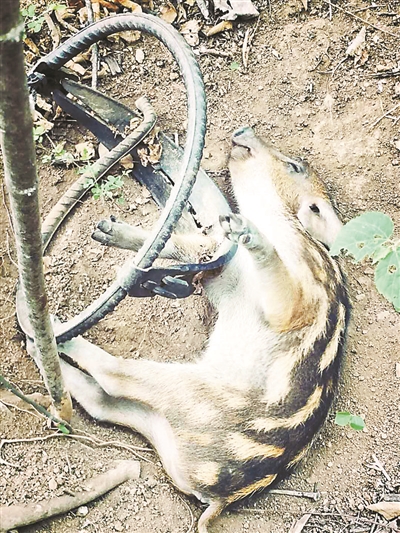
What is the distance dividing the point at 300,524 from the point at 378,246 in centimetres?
137

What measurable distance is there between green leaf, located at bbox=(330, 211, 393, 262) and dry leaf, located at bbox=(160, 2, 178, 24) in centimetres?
238

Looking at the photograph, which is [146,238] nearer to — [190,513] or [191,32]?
[190,513]

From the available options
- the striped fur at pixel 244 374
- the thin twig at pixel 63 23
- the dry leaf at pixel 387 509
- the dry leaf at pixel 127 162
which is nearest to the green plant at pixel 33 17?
the thin twig at pixel 63 23

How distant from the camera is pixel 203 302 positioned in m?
3.71

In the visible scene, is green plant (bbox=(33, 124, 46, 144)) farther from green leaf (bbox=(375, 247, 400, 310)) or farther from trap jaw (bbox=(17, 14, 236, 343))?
green leaf (bbox=(375, 247, 400, 310))

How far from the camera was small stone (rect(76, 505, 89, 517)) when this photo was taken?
2879mm

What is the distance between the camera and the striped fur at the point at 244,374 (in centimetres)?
309

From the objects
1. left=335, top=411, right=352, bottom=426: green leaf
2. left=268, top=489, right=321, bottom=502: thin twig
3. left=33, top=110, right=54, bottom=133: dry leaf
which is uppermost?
left=33, top=110, right=54, bottom=133: dry leaf

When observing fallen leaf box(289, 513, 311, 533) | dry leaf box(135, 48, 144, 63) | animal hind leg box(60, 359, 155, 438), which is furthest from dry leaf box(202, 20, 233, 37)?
fallen leaf box(289, 513, 311, 533)

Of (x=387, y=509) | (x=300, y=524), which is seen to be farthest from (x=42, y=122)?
(x=387, y=509)

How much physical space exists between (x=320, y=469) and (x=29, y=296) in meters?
1.75

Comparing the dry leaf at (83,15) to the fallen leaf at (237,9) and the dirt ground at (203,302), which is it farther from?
the fallen leaf at (237,9)

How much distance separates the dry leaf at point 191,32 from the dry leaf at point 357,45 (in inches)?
35.6

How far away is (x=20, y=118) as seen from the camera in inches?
63.6
